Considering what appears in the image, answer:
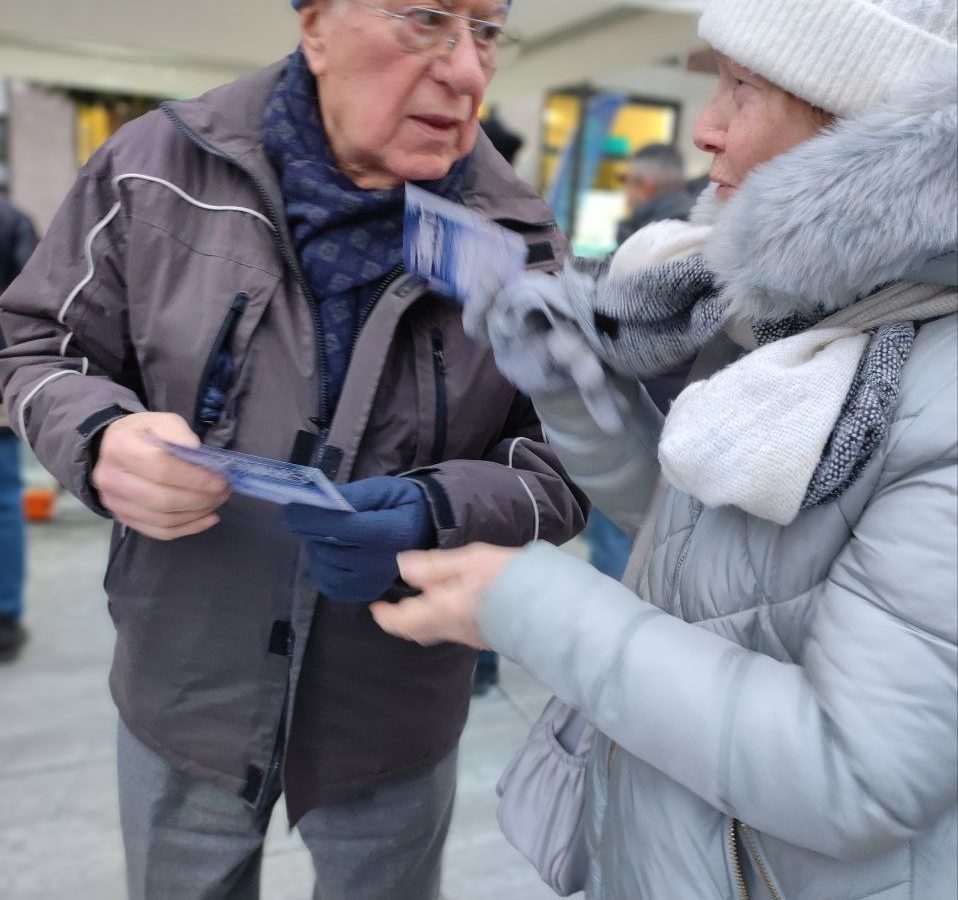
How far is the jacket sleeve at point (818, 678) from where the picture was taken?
2.39 ft

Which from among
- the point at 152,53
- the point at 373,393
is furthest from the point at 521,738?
the point at 152,53

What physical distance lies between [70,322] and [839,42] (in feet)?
3.57

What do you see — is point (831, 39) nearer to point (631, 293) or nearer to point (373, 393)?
point (631, 293)

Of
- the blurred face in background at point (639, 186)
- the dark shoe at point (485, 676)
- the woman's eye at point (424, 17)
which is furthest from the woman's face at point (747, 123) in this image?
the blurred face in background at point (639, 186)

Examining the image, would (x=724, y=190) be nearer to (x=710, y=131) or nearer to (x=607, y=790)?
(x=710, y=131)

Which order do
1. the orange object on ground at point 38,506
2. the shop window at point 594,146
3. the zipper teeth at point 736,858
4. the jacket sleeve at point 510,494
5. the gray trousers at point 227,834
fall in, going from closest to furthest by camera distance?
the zipper teeth at point 736,858
the jacket sleeve at point 510,494
the gray trousers at point 227,834
the orange object on ground at point 38,506
the shop window at point 594,146

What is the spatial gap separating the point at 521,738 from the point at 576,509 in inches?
80.1

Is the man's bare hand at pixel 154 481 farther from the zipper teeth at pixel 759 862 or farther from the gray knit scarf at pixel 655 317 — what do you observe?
the zipper teeth at pixel 759 862

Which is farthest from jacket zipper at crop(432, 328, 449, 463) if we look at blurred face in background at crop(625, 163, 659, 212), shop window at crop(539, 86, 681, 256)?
shop window at crop(539, 86, 681, 256)

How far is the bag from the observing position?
125 centimetres

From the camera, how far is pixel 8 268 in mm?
3576

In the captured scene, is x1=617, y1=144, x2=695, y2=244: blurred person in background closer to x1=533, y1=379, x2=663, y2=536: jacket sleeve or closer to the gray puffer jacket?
x1=533, y1=379, x2=663, y2=536: jacket sleeve

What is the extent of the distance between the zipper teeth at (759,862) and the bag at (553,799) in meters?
0.33

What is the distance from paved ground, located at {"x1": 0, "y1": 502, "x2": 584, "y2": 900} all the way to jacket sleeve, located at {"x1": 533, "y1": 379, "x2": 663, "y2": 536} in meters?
1.79
